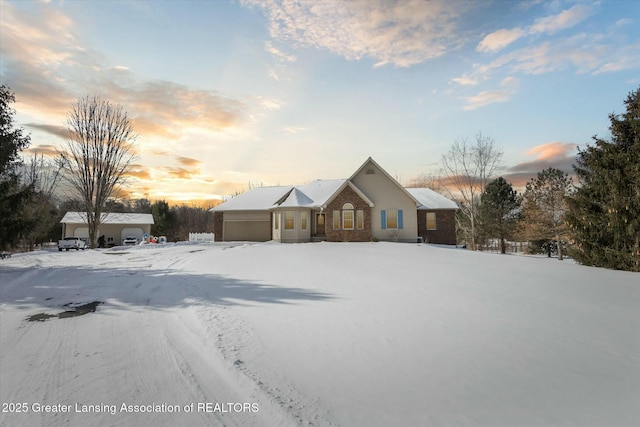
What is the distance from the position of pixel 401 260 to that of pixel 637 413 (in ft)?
40.4

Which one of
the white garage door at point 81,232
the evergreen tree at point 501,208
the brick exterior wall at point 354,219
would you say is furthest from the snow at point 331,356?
the white garage door at point 81,232

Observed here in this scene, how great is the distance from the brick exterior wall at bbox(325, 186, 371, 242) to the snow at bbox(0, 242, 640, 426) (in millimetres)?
16830

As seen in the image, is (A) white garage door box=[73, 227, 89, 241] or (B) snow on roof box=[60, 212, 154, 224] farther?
(A) white garage door box=[73, 227, 89, 241]

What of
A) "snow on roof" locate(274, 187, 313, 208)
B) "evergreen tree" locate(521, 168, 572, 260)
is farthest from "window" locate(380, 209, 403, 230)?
"evergreen tree" locate(521, 168, 572, 260)

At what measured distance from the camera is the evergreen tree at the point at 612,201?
13539 mm

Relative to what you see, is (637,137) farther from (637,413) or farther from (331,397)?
(331,397)

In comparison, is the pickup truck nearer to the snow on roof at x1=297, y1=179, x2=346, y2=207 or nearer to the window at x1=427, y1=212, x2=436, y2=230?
the snow on roof at x1=297, y1=179, x2=346, y2=207

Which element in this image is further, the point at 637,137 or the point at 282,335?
the point at 637,137

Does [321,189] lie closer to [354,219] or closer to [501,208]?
[354,219]

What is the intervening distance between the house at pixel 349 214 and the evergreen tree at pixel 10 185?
1694 cm

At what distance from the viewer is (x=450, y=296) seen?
26.6 feet

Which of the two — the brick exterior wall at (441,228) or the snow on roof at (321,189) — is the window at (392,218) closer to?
the brick exterior wall at (441,228)

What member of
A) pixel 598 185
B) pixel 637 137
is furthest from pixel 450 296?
pixel 637 137

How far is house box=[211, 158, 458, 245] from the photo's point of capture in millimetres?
26359
